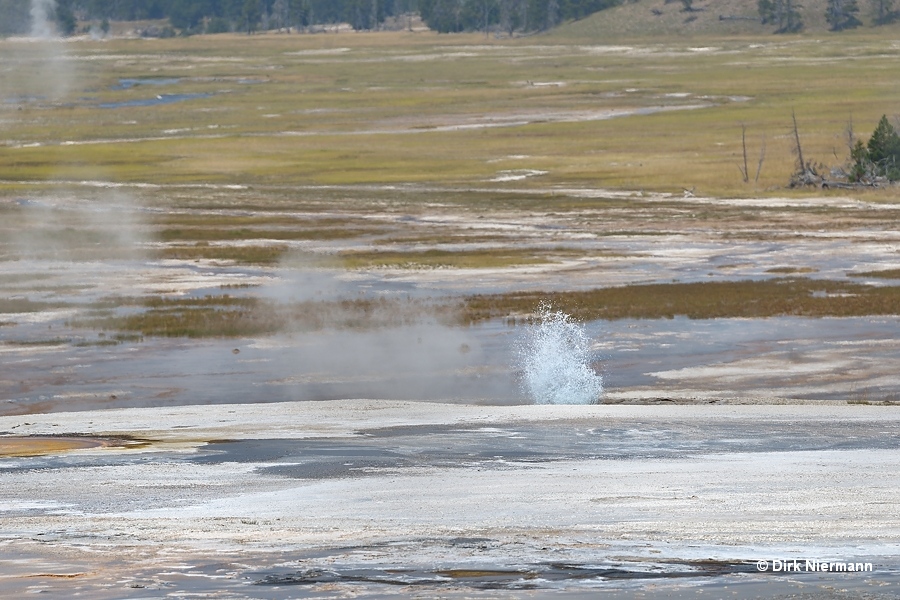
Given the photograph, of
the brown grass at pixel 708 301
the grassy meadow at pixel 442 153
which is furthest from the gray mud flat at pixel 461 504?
the grassy meadow at pixel 442 153

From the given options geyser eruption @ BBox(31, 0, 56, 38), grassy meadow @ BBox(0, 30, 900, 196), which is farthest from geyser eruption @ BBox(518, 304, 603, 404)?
grassy meadow @ BBox(0, 30, 900, 196)

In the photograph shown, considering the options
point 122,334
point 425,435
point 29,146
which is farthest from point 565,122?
point 425,435

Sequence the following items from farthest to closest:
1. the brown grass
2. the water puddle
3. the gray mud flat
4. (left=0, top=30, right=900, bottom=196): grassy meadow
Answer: the water puddle → (left=0, top=30, right=900, bottom=196): grassy meadow → the brown grass → the gray mud flat

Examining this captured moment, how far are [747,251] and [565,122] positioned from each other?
5693 centimetres

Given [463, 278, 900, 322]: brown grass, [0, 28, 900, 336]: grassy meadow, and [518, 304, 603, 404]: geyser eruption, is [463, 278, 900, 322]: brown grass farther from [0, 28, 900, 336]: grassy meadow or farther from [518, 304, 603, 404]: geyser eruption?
[518, 304, 603, 404]: geyser eruption

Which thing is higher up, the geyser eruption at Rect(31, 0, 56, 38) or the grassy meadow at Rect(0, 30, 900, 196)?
the geyser eruption at Rect(31, 0, 56, 38)

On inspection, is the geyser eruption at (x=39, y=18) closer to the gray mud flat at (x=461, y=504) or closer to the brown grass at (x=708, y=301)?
the brown grass at (x=708, y=301)

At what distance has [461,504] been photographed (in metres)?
16.8

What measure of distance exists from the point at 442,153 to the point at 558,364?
60144 mm

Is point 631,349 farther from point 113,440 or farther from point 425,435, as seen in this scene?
point 113,440

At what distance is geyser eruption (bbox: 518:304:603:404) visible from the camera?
1051 inches

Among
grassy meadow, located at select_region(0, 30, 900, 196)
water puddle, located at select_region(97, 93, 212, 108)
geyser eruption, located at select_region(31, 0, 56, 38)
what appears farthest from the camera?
water puddle, located at select_region(97, 93, 212, 108)

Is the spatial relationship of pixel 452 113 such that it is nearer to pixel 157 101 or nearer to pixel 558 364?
pixel 157 101

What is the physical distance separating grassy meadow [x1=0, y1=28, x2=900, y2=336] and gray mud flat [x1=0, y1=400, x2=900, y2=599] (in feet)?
44.7
